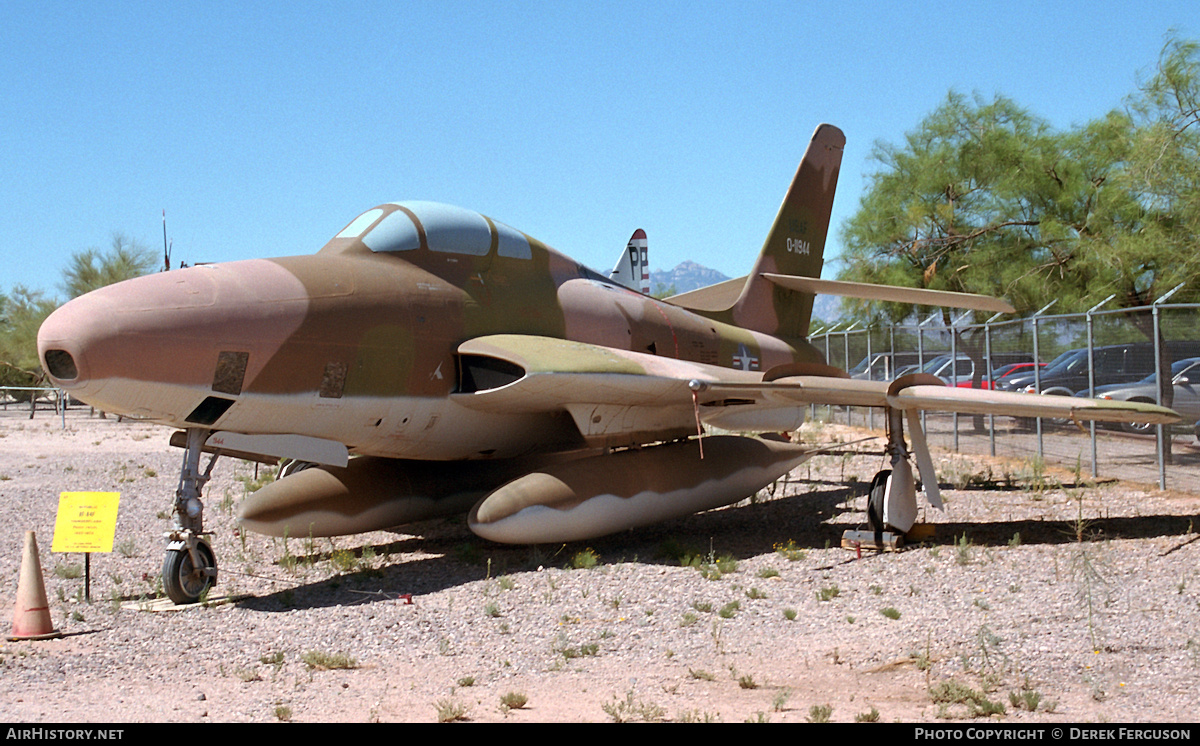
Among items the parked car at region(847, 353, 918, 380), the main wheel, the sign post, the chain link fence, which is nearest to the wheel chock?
the chain link fence

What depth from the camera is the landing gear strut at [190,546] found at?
25.9 feet

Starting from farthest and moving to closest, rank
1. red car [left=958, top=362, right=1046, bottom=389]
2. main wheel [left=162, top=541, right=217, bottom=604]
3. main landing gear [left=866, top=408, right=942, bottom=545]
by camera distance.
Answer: red car [left=958, top=362, right=1046, bottom=389] → main landing gear [left=866, top=408, right=942, bottom=545] → main wheel [left=162, top=541, right=217, bottom=604]

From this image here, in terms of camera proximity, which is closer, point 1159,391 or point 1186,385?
point 1159,391

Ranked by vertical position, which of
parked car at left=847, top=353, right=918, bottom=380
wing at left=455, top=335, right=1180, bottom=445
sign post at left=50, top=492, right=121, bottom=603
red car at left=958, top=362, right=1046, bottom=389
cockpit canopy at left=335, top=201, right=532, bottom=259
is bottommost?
sign post at left=50, top=492, right=121, bottom=603

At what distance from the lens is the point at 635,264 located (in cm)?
A: 3338

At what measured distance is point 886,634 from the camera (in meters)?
6.70

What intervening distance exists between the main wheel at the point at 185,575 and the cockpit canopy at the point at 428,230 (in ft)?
10.9

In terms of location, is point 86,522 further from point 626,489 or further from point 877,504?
point 877,504

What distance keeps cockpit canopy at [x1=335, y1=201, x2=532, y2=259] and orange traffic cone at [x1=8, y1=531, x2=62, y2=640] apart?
413 cm

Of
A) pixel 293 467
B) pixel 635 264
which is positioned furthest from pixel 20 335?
pixel 293 467

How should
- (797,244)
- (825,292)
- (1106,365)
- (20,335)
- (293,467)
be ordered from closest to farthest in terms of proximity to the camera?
(293,467)
(1106,365)
(825,292)
(797,244)
(20,335)

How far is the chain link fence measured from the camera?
12.8 meters

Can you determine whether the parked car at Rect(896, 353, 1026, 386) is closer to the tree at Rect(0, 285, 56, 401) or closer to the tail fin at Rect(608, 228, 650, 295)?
the tail fin at Rect(608, 228, 650, 295)

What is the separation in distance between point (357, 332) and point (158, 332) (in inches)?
72.6
